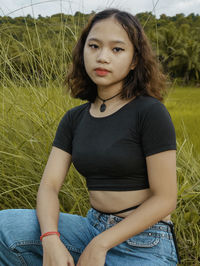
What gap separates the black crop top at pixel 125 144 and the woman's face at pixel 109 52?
12 cm

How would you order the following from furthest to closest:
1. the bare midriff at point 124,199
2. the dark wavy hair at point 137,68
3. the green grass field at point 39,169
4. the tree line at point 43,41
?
the tree line at point 43,41
the green grass field at point 39,169
the dark wavy hair at point 137,68
the bare midriff at point 124,199

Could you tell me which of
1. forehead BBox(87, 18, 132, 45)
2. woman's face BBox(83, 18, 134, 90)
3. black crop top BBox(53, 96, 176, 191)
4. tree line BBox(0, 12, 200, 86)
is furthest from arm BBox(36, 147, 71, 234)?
tree line BBox(0, 12, 200, 86)

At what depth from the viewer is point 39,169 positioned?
1.94m

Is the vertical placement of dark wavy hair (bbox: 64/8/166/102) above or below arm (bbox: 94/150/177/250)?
above

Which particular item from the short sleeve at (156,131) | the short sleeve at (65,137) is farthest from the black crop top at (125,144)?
the short sleeve at (65,137)

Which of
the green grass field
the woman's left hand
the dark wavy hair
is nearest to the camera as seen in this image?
the woman's left hand

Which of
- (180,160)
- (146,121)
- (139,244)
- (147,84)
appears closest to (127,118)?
(146,121)

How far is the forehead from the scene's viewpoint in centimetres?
121

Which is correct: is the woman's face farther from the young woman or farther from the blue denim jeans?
the blue denim jeans

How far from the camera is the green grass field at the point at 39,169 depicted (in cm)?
176

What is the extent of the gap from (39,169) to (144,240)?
990 millimetres

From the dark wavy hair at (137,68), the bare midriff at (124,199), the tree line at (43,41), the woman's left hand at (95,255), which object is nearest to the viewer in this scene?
the woman's left hand at (95,255)

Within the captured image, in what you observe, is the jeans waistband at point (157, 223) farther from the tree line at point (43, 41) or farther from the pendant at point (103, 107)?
the tree line at point (43, 41)

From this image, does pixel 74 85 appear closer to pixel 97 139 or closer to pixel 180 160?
pixel 97 139
